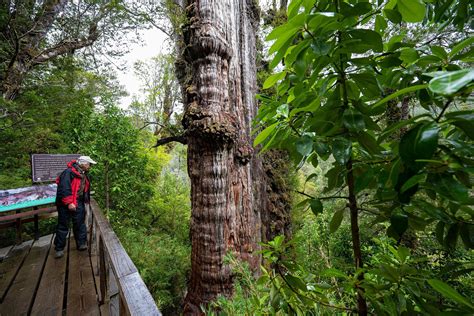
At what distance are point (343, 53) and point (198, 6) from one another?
2622mm

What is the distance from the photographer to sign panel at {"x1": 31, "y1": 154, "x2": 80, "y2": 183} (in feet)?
14.4

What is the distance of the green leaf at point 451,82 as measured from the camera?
0.86 feet

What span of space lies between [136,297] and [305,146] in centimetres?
102

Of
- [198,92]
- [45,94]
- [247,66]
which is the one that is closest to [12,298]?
[198,92]

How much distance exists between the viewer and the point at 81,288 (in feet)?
8.98

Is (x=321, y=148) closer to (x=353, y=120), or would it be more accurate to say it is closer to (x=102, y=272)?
(x=353, y=120)

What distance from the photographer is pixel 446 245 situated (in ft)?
1.72

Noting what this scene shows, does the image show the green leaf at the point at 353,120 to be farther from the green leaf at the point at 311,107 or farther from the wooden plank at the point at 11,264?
the wooden plank at the point at 11,264

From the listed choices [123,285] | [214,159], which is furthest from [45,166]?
[123,285]

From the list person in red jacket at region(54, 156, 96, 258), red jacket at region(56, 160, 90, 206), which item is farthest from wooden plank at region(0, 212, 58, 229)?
red jacket at region(56, 160, 90, 206)

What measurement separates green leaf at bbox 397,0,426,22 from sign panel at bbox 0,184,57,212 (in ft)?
18.2

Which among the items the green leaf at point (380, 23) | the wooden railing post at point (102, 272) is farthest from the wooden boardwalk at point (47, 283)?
the green leaf at point (380, 23)

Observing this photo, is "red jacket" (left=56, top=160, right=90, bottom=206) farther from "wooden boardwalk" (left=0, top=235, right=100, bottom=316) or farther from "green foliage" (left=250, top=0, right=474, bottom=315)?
"green foliage" (left=250, top=0, right=474, bottom=315)

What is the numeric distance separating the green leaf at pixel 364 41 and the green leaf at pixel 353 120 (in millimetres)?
153
